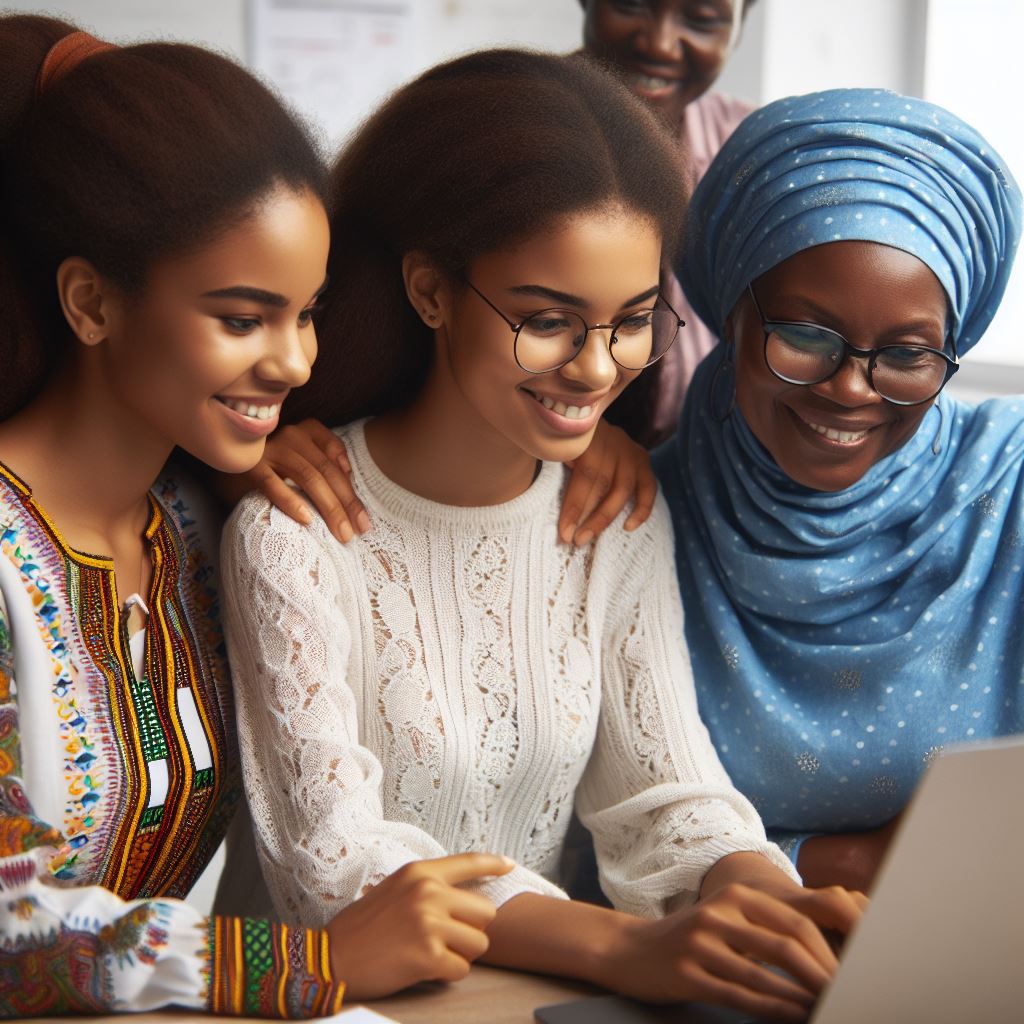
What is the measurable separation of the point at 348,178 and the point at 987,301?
0.67 metres

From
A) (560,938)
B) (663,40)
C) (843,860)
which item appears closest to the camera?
(560,938)

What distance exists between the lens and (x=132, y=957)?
1012mm

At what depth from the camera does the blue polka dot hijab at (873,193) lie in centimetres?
136

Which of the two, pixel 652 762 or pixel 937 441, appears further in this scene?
pixel 937 441

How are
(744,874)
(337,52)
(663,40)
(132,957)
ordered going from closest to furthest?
(132,957) → (744,874) → (663,40) → (337,52)

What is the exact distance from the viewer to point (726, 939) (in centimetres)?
106

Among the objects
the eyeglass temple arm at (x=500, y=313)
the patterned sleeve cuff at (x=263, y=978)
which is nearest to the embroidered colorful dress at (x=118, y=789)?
the patterned sleeve cuff at (x=263, y=978)

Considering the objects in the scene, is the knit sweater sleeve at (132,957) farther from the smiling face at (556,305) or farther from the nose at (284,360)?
the smiling face at (556,305)

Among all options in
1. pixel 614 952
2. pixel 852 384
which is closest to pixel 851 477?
pixel 852 384

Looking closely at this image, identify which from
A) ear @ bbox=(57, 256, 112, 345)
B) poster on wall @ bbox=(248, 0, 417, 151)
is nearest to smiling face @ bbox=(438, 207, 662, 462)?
ear @ bbox=(57, 256, 112, 345)

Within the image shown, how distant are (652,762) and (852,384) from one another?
42 cm

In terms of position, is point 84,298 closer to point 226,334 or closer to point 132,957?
point 226,334

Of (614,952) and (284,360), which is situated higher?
(284,360)

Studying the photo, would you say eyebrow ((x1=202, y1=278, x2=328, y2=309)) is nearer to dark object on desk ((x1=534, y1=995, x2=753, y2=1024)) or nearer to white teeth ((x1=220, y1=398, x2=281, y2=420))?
white teeth ((x1=220, y1=398, x2=281, y2=420))
